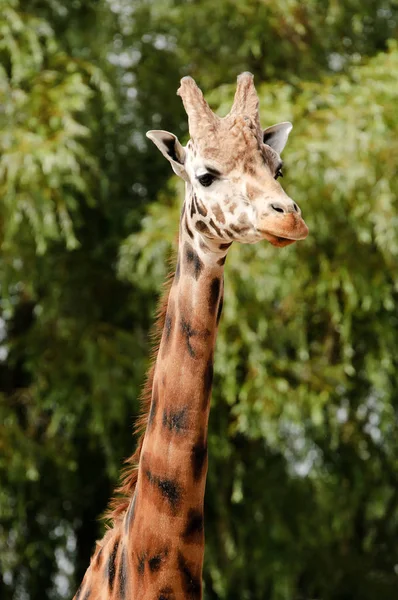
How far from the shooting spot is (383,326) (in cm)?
609

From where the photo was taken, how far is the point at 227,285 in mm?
5617

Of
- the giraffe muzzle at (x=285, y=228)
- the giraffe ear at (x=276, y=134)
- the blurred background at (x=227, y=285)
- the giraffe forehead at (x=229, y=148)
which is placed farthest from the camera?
the blurred background at (x=227, y=285)

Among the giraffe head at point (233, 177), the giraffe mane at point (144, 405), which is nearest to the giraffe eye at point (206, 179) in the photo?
the giraffe head at point (233, 177)

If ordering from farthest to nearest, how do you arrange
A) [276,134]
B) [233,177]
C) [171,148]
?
[276,134] < [171,148] < [233,177]

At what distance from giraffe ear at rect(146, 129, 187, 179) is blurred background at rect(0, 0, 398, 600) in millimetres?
3182

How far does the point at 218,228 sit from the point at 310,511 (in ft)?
17.2

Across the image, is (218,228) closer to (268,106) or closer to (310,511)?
(268,106)

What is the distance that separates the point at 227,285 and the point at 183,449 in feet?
11.4

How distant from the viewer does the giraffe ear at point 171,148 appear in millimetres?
2291

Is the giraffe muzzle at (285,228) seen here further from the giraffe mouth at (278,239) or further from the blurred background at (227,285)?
the blurred background at (227,285)

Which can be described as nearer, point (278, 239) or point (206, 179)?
point (278, 239)

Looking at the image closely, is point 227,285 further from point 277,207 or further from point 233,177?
point 277,207

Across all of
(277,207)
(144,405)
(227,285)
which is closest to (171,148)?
(277,207)

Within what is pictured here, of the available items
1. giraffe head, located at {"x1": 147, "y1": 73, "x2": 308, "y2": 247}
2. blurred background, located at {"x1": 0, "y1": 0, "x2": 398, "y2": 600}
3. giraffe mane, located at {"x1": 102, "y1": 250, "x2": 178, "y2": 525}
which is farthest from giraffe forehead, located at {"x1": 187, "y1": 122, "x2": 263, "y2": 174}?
blurred background, located at {"x1": 0, "y1": 0, "x2": 398, "y2": 600}
